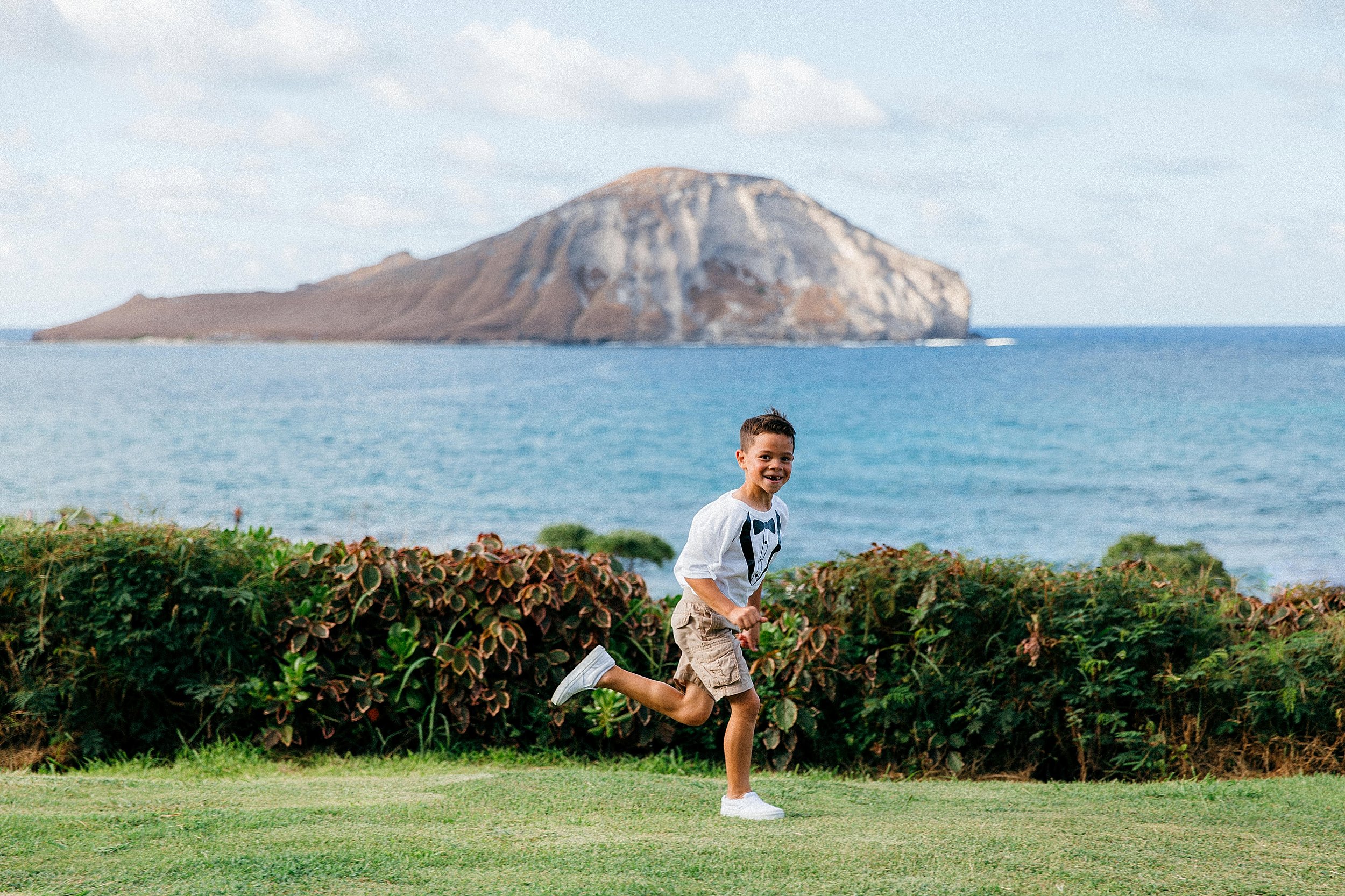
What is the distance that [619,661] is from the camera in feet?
19.9

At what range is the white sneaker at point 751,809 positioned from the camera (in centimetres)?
427

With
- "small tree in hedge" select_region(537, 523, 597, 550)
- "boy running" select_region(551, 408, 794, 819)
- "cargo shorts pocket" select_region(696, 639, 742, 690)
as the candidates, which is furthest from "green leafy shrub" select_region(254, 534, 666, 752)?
"small tree in hedge" select_region(537, 523, 597, 550)

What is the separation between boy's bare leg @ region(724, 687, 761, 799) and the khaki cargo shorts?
0.06 meters

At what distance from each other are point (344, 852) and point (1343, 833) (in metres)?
3.61

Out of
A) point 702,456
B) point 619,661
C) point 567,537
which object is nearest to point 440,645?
point 619,661

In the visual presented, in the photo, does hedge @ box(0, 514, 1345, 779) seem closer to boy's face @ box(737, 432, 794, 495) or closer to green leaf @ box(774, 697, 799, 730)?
green leaf @ box(774, 697, 799, 730)

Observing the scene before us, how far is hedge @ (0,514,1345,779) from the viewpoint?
5637mm

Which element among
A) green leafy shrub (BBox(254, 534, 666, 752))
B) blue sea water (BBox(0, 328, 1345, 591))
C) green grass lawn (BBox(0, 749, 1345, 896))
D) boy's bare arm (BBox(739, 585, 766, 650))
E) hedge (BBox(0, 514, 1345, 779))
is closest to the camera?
green grass lawn (BBox(0, 749, 1345, 896))

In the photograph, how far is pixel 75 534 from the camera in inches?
238

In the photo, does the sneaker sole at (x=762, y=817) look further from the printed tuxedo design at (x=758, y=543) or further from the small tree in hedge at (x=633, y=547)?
the small tree in hedge at (x=633, y=547)

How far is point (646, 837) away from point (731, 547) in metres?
1.11

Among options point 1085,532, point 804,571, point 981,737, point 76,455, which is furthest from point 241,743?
point 76,455

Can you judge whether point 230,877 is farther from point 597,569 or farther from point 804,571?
point 804,571

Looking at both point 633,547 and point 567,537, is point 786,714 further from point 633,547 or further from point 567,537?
point 567,537
